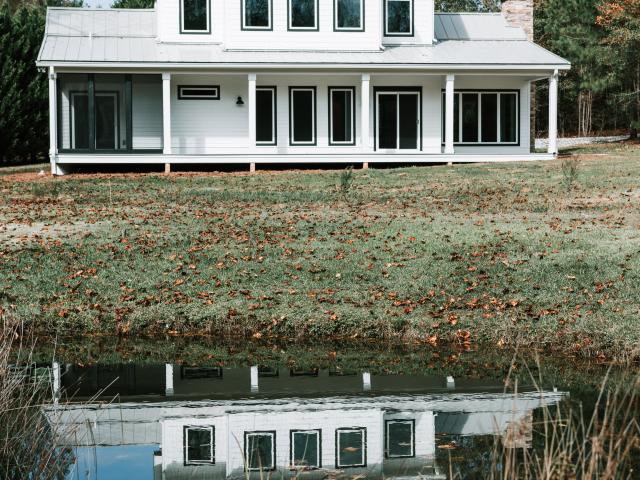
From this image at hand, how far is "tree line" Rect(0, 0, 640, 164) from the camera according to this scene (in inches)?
1281

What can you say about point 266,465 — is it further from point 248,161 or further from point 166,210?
point 248,161

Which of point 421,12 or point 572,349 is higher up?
point 421,12

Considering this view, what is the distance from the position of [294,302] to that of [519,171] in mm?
13234

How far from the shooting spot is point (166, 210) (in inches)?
699

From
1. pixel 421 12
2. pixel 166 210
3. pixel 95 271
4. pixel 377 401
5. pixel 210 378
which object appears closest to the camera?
pixel 377 401

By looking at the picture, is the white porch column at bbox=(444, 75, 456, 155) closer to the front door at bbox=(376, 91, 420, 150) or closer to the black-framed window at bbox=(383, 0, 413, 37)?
the front door at bbox=(376, 91, 420, 150)

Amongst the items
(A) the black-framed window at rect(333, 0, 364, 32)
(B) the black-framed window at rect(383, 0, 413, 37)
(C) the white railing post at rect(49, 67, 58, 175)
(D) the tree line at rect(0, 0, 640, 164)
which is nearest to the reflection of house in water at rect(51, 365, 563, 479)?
(C) the white railing post at rect(49, 67, 58, 175)

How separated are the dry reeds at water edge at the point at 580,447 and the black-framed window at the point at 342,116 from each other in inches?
780

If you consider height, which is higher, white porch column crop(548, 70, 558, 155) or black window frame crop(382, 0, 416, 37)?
black window frame crop(382, 0, 416, 37)

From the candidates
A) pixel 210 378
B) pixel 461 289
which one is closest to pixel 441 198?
pixel 461 289

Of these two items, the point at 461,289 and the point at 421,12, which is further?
the point at 421,12

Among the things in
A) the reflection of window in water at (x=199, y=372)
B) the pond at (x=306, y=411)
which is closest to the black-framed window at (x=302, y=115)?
the pond at (x=306, y=411)

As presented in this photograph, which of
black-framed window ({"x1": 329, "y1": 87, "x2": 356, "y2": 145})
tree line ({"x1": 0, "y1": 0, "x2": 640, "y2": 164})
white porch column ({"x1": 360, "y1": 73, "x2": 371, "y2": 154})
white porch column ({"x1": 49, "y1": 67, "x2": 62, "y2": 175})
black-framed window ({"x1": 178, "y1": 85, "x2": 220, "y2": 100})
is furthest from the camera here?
tree line ({"x1": 0, "y1": 0, "x2": 640, "y2": 164})

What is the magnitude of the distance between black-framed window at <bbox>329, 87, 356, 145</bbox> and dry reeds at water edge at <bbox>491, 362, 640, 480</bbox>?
1980 cm
